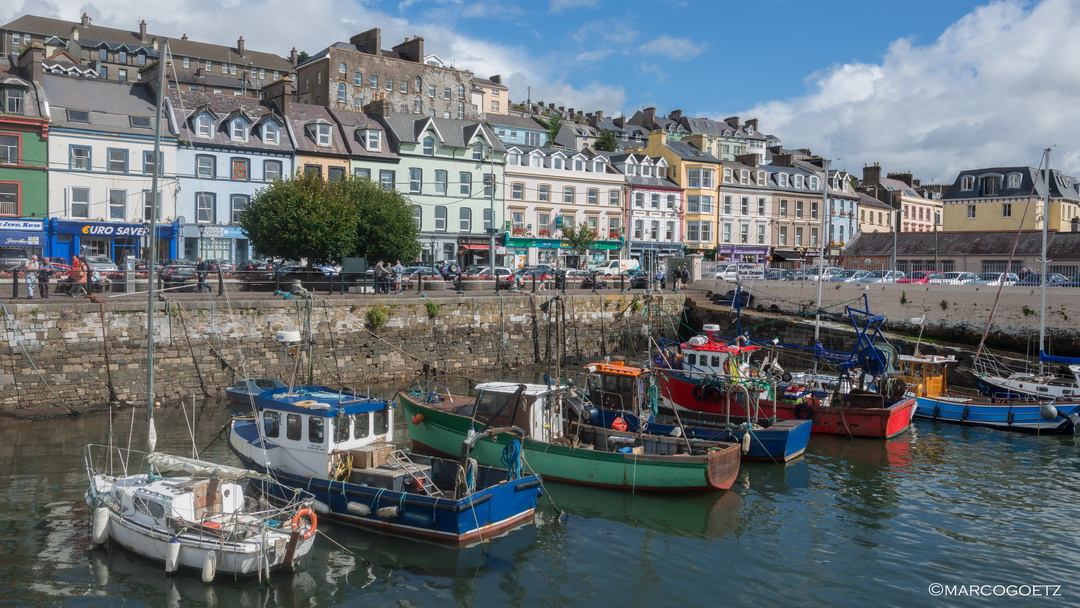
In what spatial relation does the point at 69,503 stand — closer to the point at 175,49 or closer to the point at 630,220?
the point at 630,220

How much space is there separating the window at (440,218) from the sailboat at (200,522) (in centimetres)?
3418

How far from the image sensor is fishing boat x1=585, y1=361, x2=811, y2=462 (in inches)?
734

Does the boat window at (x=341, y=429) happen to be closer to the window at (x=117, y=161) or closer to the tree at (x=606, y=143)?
the window at (x=117, y=161)

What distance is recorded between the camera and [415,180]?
46.4 m

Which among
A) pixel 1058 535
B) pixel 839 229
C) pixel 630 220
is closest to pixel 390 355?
pixel 1058 535

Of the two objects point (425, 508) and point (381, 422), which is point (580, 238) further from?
point (425, 508)

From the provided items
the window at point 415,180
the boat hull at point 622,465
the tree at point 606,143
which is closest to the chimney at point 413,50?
the tree at point 606,143

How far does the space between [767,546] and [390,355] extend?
16847 millimetres

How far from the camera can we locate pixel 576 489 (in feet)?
55.4

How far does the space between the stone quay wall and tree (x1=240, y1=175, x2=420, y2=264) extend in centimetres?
529

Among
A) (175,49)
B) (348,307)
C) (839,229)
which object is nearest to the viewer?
(348,307)

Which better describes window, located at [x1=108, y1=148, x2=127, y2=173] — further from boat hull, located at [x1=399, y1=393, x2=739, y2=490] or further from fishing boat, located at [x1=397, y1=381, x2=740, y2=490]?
boat hull, located at [x1=399, y1=393, x2=739, y2=490]

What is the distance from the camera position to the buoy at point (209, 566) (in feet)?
38.9

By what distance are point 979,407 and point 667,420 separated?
9.27m
